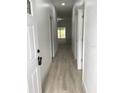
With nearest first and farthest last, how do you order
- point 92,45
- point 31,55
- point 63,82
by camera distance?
1. point 31,55
2. point 92,45
3. point 63,82

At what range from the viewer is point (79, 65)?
4984 millimetres

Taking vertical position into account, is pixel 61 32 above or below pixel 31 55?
above

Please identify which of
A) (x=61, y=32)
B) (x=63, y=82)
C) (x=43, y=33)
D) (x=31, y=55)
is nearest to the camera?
(x=31, y=55)

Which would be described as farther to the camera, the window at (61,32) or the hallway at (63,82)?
the window at (61,32)

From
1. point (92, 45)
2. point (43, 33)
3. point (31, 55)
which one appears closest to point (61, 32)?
point (43, 33)

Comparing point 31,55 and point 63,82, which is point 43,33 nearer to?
point 63,82

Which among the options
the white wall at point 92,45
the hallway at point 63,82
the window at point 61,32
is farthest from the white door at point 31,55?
the window at point 61,32

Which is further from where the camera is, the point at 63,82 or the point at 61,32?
the point at 61,32

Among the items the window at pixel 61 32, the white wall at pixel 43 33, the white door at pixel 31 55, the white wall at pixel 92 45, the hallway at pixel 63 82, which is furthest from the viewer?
the window at pixel 61 32

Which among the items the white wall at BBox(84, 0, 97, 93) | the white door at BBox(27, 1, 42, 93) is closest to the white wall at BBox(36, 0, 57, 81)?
the white door at BBox(27, 1, 42, 93)

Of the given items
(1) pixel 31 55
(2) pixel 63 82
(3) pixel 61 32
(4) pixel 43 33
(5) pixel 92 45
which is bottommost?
(2) pixel 63 82

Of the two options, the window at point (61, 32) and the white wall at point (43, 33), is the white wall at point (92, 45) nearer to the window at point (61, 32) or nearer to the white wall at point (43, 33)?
the white wall at point (43, 33)
